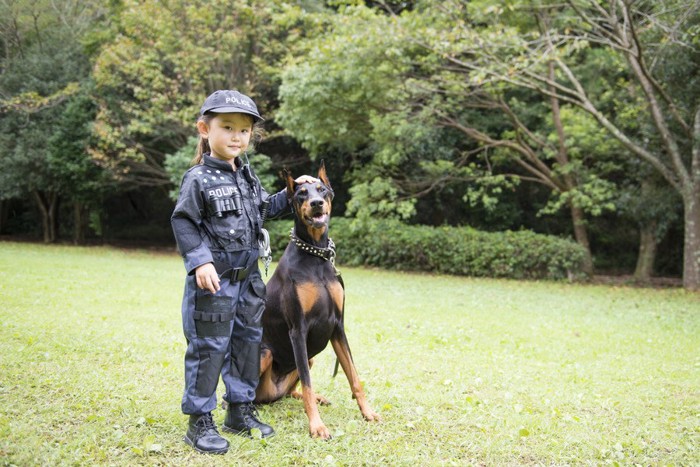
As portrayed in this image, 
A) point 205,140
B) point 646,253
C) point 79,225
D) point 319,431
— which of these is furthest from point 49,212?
point 319,431

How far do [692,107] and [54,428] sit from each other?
14.0m

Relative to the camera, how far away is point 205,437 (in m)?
3.38

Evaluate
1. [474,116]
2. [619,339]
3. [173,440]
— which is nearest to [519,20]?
[474,116]

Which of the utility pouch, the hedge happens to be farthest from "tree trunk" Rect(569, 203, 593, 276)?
the utility pouch

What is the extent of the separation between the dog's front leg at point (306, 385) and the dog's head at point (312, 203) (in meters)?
0.65

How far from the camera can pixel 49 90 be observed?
65.5ft

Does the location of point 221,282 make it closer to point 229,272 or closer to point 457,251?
point 229,272

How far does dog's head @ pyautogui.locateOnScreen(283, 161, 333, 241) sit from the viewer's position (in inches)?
143

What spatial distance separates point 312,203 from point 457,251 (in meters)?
12.3

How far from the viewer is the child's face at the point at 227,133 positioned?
11.6 feet

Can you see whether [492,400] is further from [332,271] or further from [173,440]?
[173,440]

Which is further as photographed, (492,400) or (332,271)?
(492,400)

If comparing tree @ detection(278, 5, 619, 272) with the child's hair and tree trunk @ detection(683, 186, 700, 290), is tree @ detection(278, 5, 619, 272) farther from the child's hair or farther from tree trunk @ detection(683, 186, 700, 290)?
the child's hair

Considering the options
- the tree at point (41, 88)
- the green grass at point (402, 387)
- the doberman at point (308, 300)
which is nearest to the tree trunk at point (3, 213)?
the tree at point (41, 88)
